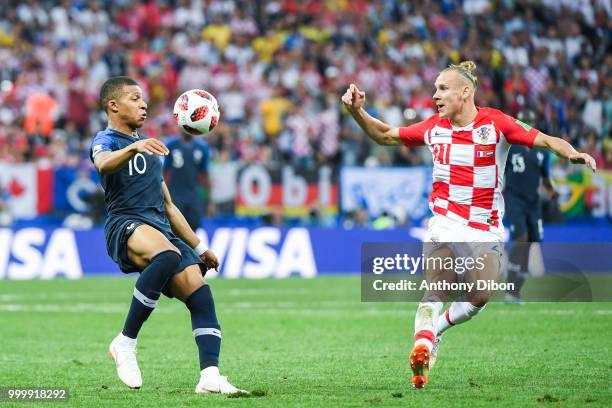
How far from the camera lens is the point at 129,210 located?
Result: 7.89m

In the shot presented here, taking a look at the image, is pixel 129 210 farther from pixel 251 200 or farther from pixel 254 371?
pixel 251 200

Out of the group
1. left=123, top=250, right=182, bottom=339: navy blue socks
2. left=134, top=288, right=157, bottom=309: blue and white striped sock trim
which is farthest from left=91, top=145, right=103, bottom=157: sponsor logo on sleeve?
left=134, top=288, right=157, bottom=309: blue and white striped sock trim

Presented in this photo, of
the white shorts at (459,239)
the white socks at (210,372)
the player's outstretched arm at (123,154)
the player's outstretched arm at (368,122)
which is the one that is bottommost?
the white socks at (210,372)

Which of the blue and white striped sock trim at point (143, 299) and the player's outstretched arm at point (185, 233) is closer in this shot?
the blue and white striped sock trim at point (143, 299)

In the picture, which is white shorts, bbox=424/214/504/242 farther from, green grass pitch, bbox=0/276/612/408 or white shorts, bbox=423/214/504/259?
green grass pitch, bbox=0/276/612/408

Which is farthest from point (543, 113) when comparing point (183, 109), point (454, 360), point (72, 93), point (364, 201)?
point (183, 109)

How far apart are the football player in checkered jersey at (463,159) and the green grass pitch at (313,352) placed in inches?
33.8

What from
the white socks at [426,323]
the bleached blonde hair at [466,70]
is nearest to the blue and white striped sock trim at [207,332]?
the white socks at [426,323]

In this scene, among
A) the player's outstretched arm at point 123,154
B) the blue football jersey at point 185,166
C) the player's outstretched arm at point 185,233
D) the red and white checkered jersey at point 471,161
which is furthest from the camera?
the blue football jersey at point 185,166

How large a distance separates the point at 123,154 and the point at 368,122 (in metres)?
2.08

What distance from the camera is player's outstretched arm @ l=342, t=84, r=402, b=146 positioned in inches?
328

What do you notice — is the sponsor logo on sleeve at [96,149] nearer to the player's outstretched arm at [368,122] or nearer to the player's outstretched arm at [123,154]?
the player's outstretched arm at [123,154]

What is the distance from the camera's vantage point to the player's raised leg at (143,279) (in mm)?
7621

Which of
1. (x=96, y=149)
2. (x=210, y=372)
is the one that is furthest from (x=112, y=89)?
(x=210, y=372)
